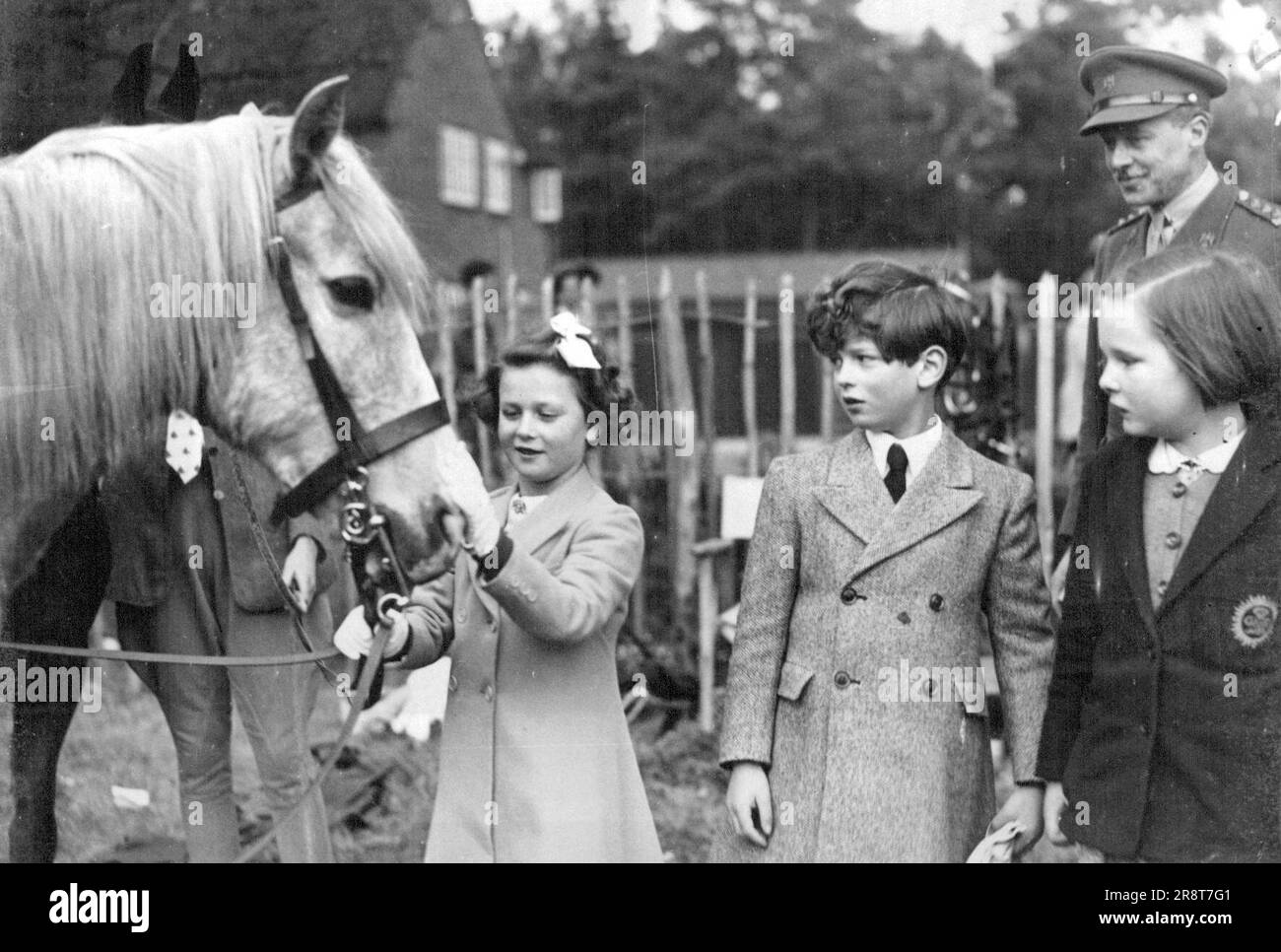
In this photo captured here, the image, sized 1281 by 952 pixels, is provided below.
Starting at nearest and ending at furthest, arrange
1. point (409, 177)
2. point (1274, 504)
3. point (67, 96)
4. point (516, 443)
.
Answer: point (1274, 504) → point (516, 443) → point (67, 96) → point (409, 177)

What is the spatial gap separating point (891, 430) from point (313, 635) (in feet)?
4.26

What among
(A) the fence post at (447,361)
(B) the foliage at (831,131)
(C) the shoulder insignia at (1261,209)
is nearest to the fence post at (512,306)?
(A) the fence post at (447,361)

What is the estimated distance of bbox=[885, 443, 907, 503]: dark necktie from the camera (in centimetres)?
235

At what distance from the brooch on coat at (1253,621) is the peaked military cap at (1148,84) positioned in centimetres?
95

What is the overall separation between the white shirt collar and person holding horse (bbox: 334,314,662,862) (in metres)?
0.49

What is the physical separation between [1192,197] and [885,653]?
1.10 meters

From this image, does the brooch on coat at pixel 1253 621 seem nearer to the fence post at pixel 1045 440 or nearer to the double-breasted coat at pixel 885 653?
the double-breasted coat at pixel 885 653

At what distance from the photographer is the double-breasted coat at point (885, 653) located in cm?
227

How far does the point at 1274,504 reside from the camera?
224 centimetres

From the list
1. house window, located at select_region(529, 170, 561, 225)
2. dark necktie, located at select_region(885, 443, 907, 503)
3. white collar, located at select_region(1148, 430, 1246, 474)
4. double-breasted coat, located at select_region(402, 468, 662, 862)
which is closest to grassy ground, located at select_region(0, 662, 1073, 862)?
double-breasted coat, located at select_region(402, 468, 662, 862)

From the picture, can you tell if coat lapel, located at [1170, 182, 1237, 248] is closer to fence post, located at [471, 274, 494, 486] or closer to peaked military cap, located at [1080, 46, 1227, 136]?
peaked military cap, located at [1080, 46, 1227, 136]

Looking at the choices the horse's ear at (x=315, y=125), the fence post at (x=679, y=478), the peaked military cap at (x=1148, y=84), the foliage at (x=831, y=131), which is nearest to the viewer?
the horse's ear at (x=315, y=125)
